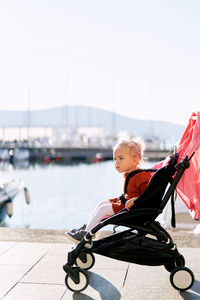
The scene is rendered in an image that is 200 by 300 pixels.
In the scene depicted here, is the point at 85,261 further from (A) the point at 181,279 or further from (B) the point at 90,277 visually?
(A) the point at 181,279

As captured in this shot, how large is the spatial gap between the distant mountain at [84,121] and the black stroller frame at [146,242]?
33.4 meters

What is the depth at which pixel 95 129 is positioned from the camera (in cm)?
8619

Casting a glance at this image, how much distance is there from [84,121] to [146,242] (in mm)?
100156

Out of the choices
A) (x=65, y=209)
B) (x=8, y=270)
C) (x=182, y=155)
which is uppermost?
(x=182, y=155)

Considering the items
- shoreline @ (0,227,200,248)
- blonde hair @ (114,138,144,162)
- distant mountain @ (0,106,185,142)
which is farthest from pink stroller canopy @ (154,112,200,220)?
distant mountain @ (0,106,185,142)

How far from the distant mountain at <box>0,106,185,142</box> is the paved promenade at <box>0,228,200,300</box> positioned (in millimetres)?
32391

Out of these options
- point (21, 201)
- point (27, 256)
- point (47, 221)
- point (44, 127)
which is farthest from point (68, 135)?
point (27, 256)

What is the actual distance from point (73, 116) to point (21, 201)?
67.9 m

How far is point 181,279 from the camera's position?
3.56m

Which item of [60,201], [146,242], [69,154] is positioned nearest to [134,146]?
[146,242]

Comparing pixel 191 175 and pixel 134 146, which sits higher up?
pixel 134 146

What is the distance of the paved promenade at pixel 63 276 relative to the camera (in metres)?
3.51

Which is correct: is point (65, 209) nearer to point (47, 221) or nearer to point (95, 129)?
point (47, 221)

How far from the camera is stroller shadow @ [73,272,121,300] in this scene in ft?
11.4
